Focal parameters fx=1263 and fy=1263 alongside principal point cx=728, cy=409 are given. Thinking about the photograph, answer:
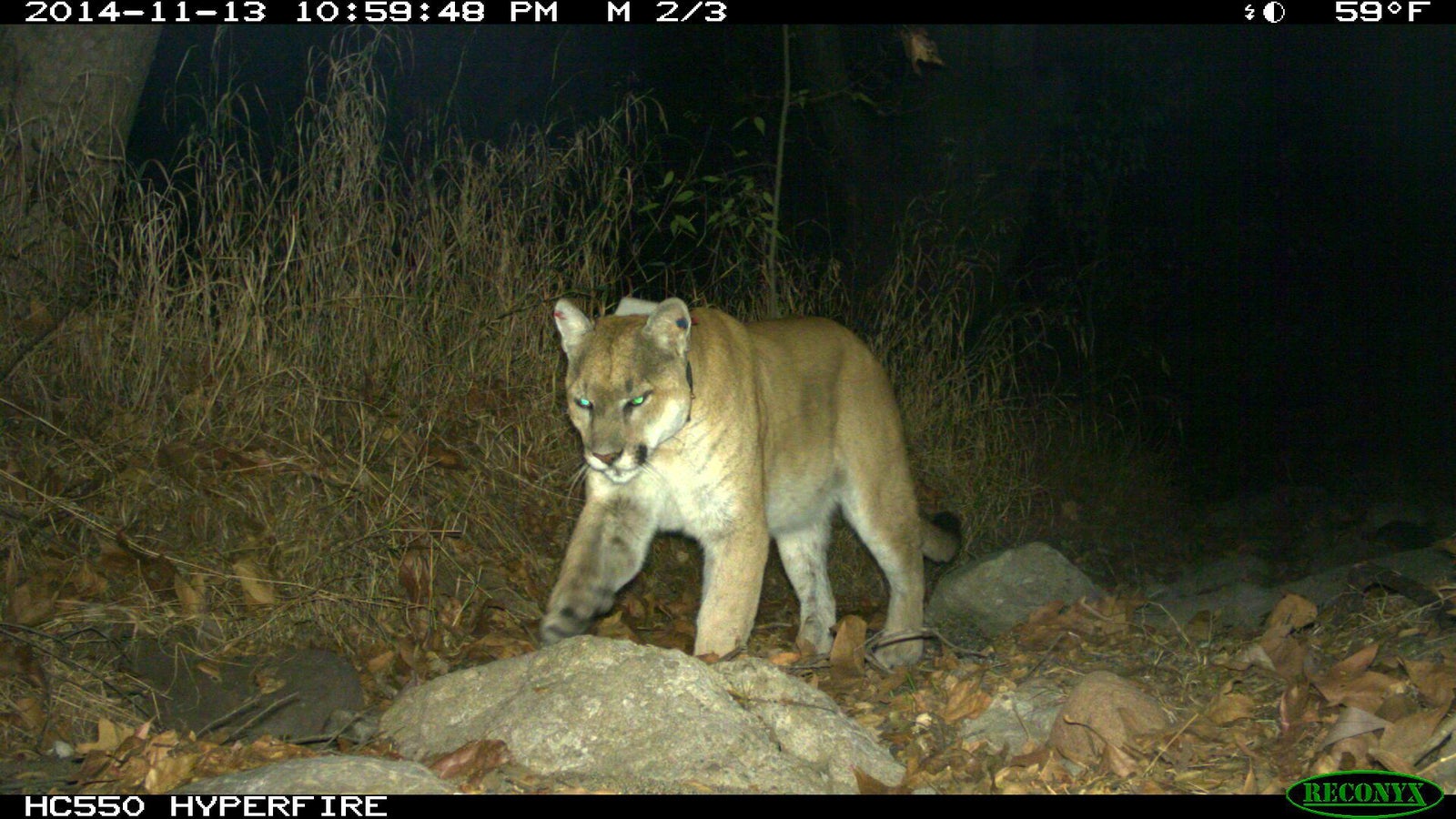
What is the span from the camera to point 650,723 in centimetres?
363

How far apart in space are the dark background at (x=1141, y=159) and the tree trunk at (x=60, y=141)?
44cm

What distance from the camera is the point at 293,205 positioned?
657cm

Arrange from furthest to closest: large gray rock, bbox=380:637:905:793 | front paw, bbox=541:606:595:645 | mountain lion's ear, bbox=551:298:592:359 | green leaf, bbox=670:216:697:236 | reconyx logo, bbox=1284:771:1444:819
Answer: green leaf, bbox=670:216:697:236 → mountain lion's ear, bbox=551:298:592:359 → front paw, bbox=541:606:595:645 → large gray rock, bbox=380:637:905:793 → reconyx logo, bbox=1284:771:1444:819

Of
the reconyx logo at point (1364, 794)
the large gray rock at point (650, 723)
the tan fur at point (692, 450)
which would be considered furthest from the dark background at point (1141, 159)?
the reconyx logo at point (1364, 794)

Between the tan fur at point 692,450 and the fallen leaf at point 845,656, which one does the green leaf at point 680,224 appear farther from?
the fallen leaf at point 845,656

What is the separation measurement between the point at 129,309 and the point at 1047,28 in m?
7.62

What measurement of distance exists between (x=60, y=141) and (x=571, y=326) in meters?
2.98

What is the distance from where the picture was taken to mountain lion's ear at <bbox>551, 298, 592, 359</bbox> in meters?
5.06

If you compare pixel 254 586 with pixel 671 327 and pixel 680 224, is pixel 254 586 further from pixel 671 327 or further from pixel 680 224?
pixel 680 224

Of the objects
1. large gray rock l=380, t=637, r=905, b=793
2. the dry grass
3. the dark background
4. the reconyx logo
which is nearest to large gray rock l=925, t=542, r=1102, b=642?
the dry grass

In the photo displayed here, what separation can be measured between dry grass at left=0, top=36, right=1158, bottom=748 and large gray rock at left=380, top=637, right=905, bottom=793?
116 centimetres

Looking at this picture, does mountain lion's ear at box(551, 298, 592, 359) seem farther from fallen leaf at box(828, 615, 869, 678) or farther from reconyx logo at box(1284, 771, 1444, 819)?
reconyx logo at box(1284, 771, 1444, 819)

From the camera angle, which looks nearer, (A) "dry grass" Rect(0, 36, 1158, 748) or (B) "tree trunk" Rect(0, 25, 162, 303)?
(A) "dry grass" Rect(0, 36, 1158, 748)

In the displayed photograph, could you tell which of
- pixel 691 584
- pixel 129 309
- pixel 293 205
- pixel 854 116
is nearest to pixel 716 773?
pixel 691 584
